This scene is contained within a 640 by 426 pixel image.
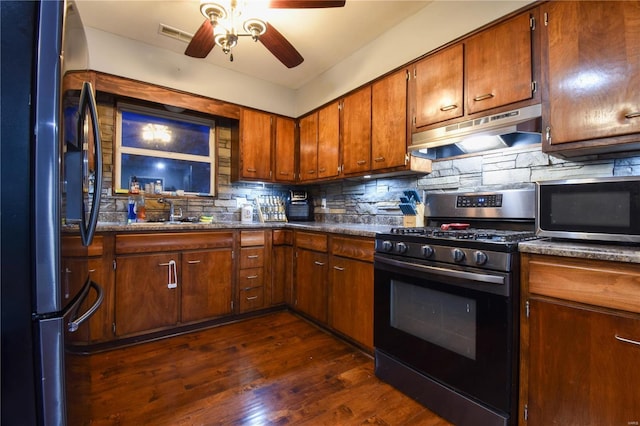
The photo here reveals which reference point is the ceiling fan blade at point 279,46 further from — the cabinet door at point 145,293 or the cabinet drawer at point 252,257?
the cabinet door at point 145,293

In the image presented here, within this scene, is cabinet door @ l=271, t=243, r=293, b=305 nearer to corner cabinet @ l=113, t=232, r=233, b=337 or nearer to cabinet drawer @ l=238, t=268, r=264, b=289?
cabinet drawer @ l=238, t=268, r=264, b=289

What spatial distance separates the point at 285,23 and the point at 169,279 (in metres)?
2.37

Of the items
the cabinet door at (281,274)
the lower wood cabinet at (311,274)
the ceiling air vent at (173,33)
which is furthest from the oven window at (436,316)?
the ceiling air vent at (173,33)

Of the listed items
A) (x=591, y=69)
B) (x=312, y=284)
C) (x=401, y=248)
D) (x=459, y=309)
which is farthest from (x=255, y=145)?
(x=591, y=69)

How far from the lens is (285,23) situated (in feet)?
8.03

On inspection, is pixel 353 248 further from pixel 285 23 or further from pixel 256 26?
pixel 285 23

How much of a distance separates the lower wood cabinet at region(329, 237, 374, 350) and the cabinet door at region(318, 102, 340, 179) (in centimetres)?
95

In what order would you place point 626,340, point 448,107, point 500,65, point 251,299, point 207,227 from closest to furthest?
1. point 626,340
2. point 500,65
3. point 448,107
4. point 207,227
5. point 251,299

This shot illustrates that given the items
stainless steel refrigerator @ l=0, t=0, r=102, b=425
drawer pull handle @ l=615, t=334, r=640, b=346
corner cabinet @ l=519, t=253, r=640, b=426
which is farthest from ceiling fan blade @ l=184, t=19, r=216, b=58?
drawer pull handle @ l=615, t=334, r=640, b=346

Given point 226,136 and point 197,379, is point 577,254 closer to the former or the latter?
point 197,379

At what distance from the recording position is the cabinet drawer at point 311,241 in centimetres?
258

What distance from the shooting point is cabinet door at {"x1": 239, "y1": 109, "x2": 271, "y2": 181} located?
10.8ft

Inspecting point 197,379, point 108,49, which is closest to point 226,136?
point 108,49

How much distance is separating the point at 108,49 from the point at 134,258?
1879 mm
